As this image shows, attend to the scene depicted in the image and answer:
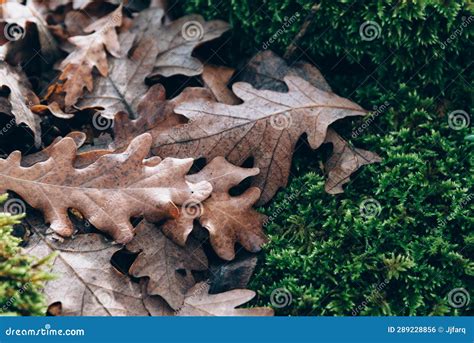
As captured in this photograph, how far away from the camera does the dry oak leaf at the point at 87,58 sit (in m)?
3.36

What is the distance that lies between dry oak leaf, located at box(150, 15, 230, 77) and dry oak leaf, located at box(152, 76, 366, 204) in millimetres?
440

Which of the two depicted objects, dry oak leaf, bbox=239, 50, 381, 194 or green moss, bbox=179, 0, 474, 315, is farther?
dry oak leaf, bbox=239, 50, 381, 194

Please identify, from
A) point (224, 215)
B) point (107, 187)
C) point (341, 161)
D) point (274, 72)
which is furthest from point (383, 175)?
point (107, 187)

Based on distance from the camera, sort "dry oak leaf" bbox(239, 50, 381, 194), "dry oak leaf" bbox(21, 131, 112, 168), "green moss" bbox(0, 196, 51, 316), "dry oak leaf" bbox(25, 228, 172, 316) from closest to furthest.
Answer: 1. "green moss" bbox(0, 196, 51, 316)
2. "dry oak leaf" bbox(25, 228, 172, 316)
3. "dry oak leaf" bbox(21, 131, 112, 168)
4. "dry oak leaf" bbox(239, 50, 381, 194)

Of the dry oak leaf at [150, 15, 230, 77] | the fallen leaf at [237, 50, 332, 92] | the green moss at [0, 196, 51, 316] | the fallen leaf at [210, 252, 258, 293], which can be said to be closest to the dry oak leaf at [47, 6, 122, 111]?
the dry oak leaf at [150, 15, 230, 77]

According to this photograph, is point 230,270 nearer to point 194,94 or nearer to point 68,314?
point 68,314

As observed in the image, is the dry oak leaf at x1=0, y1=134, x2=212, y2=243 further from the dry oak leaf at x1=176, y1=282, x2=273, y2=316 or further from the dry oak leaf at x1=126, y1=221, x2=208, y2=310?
the dry oak leaf at x1=176, y1=282, x2=273, y2=316

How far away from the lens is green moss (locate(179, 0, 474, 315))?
8.92 ft

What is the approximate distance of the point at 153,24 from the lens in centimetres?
383

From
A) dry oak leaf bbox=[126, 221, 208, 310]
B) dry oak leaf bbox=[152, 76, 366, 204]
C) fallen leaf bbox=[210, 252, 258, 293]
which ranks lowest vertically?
dry oak leaf bbox=[126, 221, 208, 310]

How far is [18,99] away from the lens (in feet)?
10.2

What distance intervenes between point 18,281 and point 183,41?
198cm

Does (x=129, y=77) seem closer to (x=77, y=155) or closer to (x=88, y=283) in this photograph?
(x=77, y=155)

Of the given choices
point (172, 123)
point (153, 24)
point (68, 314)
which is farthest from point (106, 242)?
point (153, 24)
